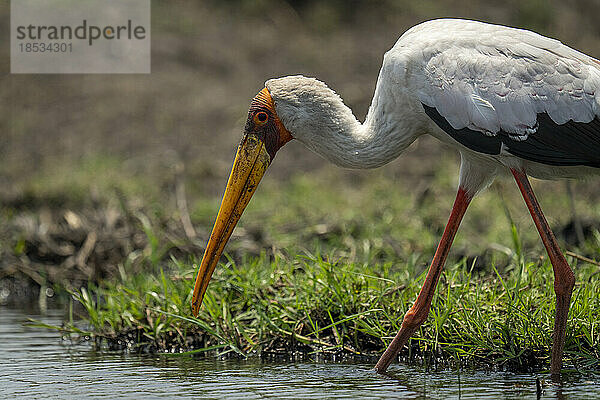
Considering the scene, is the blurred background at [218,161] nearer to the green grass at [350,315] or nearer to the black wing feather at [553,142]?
the green grass at [350,315]

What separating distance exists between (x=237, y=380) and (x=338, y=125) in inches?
57.4

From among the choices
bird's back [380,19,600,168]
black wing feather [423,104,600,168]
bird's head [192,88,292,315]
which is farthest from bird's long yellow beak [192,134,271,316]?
black wing feather [423,104,600,168]

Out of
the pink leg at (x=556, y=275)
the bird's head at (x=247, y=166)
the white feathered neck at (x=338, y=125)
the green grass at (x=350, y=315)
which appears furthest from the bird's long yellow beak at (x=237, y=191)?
the pink leg at (x=556, y=275)

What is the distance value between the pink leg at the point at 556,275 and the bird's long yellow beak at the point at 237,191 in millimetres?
1389

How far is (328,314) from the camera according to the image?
597cm

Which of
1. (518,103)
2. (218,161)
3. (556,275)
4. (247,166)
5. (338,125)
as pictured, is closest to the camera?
(518,103)

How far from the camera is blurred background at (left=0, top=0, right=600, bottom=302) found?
8.41m

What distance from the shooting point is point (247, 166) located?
5562mm

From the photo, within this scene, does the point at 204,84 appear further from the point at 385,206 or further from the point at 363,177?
the point at 385,206

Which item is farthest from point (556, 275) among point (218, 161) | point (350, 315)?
point (218, 161)

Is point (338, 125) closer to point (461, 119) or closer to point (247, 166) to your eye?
point (247, 166)

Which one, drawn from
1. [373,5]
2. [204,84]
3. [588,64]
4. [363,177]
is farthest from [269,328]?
[373,5]

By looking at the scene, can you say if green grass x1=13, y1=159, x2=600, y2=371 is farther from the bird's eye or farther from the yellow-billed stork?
the bird's eye

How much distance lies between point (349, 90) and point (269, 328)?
8.07m
